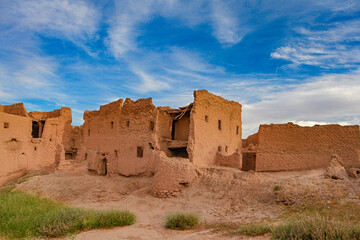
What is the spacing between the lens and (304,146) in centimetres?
1501

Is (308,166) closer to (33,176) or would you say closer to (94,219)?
(94,219)

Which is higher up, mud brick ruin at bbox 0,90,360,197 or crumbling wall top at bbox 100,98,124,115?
crumbling wall top at bbox 100,98,124,115

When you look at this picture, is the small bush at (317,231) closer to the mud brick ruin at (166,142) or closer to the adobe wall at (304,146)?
the mud brick ruin at (166,142)

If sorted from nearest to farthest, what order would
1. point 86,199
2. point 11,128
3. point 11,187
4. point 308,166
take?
1. point 308,166
2. point 86,199
3. point 11,187
4. point 11,128

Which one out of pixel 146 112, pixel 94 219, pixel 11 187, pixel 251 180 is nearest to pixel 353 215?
pixel 251 180

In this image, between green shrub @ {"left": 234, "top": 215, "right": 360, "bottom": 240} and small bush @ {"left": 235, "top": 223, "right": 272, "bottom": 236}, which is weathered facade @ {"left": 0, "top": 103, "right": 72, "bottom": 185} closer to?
small bush @ {"left": 235, "top": 223, "right": 272, "bottom": 236}

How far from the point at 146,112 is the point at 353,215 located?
13.2m

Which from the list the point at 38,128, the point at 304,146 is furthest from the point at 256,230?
the point at 38,128

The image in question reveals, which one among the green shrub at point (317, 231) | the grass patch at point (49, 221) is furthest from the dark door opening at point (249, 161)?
the green shrub at point (317, 231)

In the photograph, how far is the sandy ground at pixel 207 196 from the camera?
9898 mm

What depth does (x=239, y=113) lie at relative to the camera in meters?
20.5

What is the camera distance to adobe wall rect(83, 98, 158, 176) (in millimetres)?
18891

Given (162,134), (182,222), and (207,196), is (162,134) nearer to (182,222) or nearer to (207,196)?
(207,196)

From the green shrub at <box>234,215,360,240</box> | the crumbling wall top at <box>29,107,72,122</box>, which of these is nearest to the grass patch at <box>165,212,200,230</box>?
the green shrub at <box>234,215,360,240</box>
